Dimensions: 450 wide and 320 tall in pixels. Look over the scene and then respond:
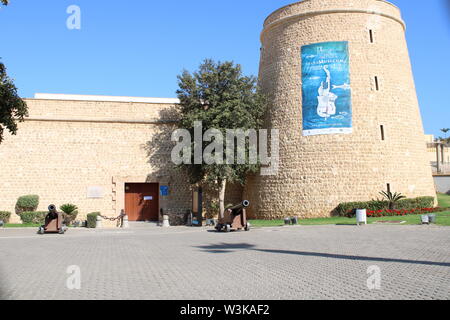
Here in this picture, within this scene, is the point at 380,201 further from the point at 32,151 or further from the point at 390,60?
the point at 32,151

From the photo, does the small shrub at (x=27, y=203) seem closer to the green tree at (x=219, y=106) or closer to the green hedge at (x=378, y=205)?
the green tree at (x=219, y=106)

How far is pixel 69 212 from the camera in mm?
23703

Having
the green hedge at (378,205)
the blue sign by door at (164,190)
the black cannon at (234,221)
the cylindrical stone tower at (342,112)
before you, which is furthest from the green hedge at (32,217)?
the green hedge at (378,205)

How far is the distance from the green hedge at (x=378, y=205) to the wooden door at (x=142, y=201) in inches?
440

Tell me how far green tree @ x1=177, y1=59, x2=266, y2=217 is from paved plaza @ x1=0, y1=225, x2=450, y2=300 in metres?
9.86

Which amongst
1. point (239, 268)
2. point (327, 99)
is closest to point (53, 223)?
point (239, 268)

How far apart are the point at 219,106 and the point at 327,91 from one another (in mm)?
5985

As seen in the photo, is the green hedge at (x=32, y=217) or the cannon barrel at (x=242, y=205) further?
the green hedge at (x=32, y=217)

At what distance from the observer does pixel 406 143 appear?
23.5 metres

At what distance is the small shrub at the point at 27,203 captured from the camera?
23.6 meters

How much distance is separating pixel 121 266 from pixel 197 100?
15.9 meters

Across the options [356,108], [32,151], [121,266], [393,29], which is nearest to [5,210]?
[32,151]

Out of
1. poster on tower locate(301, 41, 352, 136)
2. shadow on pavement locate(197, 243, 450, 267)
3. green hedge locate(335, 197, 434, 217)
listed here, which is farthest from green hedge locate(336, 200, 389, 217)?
shadow on pavement locate(197, 243, 450, 267)
